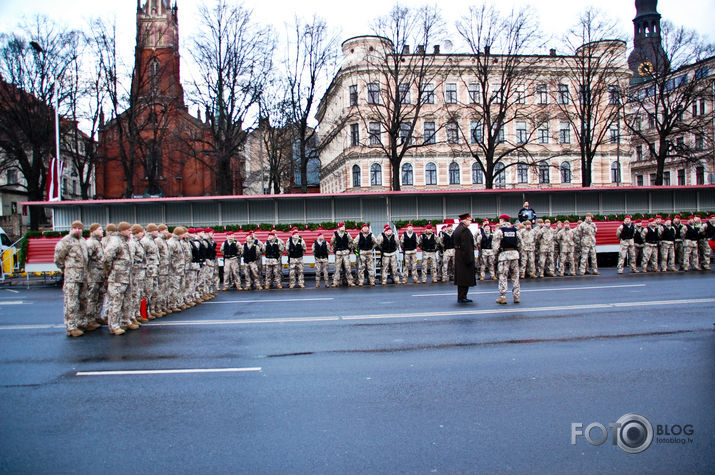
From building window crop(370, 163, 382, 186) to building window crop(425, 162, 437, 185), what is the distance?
200 inches

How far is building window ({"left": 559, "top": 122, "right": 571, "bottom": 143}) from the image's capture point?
58719 mm

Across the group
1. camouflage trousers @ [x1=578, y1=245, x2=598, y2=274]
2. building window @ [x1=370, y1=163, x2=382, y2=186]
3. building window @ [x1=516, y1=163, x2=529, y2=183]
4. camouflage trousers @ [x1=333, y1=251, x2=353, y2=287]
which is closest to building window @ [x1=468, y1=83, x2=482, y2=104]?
building window @ [x1=516, y1=163, x2=529, y2=183]

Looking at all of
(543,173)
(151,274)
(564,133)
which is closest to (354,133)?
(543,173)

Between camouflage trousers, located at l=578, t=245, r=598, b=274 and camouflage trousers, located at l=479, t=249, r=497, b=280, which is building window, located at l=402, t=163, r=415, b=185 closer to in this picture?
camouflage trousers, located at l=578, t=245, r=598, b=274

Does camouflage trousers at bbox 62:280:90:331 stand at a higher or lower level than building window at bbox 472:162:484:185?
lower

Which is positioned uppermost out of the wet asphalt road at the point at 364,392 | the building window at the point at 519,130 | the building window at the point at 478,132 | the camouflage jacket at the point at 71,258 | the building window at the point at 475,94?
the building window at the point at 475,94

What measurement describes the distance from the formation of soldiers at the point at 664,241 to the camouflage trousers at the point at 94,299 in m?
17.8

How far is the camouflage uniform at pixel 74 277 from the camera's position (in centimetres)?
1087

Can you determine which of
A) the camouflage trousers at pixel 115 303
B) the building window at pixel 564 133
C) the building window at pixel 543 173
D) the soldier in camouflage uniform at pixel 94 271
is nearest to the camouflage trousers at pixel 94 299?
the soldier in camouflage uniform at pixel 94 271

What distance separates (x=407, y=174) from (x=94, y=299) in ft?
164

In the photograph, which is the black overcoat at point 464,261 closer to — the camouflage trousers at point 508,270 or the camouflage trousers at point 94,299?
the camouflage trousers at point 508,270

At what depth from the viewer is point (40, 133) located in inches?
1607

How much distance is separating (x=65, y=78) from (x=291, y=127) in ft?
53.4

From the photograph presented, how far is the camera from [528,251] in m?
20.9
